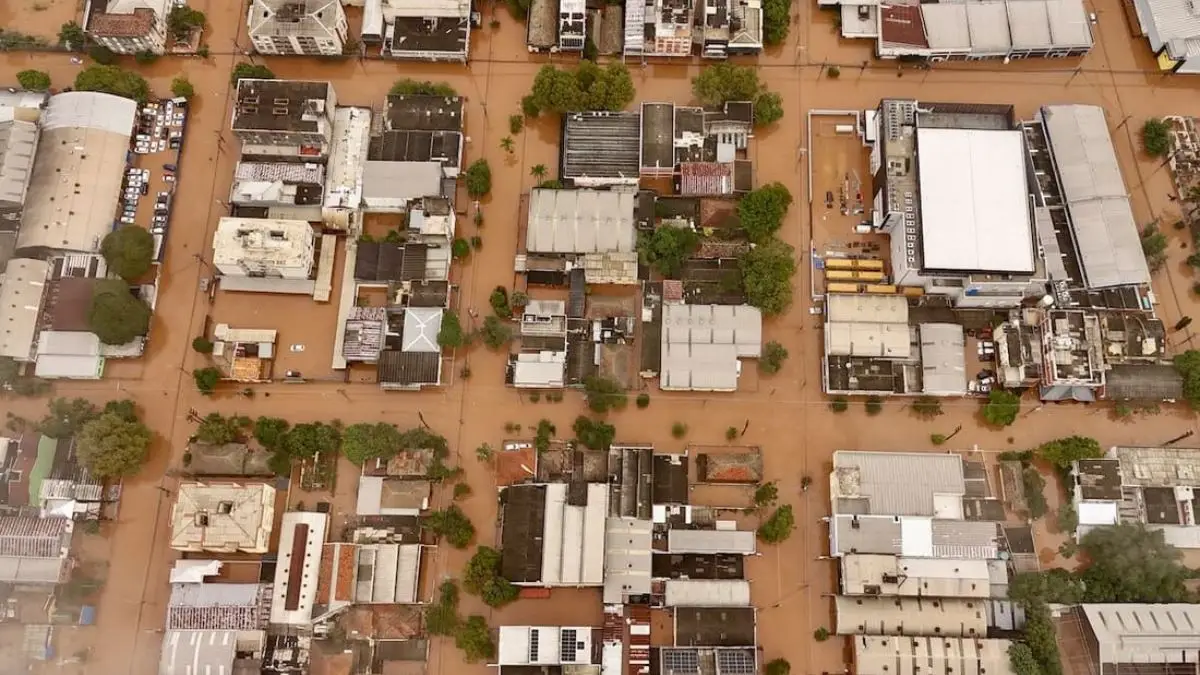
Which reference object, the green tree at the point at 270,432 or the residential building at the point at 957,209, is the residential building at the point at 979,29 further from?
the green tree at the point at 270,432

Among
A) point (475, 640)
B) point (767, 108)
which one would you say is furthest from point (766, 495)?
point (767, 108)

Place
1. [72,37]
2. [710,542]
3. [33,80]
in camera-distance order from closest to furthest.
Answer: [710,542]
[33,80]
[72,37]

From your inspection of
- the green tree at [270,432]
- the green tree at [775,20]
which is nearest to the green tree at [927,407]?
the green tree at [775,20]

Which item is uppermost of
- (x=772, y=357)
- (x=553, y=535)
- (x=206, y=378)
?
(x=772, y=357)

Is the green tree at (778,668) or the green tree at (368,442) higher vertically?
the green tree at (368,442)

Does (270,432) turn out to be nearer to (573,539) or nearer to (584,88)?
(573,539)

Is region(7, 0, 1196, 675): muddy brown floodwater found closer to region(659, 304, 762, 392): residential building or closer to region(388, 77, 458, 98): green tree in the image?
region(659, 304, 762, 392): residential building

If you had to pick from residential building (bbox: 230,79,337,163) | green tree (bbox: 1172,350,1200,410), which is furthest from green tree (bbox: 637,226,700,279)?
green tree (bbox: 1172,350,1200,410)
